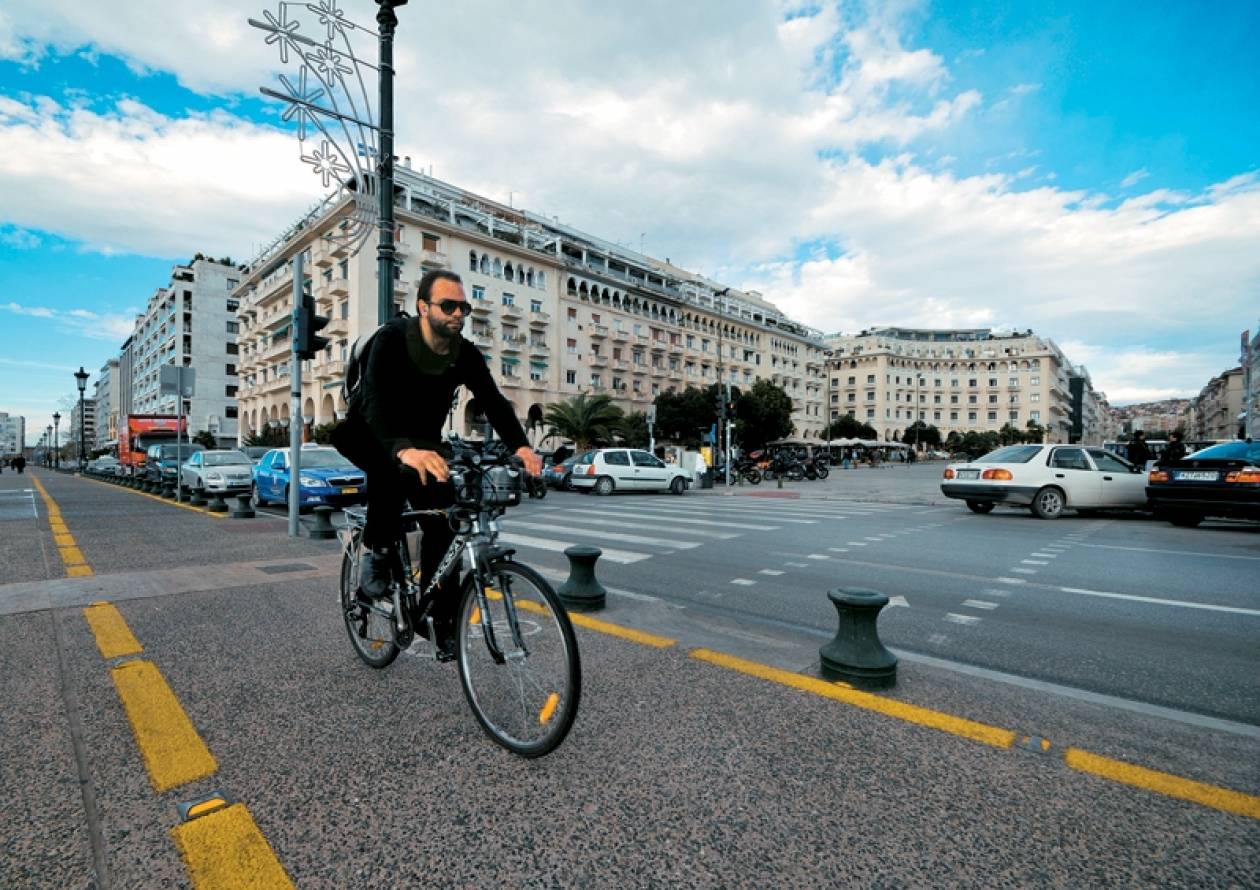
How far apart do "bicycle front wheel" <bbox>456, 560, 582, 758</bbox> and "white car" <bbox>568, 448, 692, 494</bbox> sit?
1769 cm

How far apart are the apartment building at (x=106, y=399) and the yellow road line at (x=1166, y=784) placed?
152 meters

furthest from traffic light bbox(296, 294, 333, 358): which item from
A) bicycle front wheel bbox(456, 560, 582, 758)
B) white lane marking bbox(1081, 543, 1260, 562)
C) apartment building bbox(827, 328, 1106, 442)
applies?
apartment building bbox(827, 328, 1106, 442)

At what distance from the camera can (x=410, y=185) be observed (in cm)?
4762

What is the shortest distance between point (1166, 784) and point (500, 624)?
2437mm

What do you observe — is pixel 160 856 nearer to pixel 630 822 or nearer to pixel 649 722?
pixel 630 822

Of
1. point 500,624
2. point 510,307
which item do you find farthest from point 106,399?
point 500,624

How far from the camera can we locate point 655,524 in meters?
10.8

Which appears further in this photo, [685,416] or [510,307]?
[510,307]

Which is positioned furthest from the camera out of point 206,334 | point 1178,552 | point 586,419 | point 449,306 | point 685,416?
point 206,334

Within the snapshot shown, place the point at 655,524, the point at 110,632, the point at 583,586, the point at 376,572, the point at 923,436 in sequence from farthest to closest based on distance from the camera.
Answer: the point at 923,436 → the point at 655,524 → the point at 583,586 → the point at 110,632 → the point at 376,572

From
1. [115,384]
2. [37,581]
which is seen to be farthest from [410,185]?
[115,384]

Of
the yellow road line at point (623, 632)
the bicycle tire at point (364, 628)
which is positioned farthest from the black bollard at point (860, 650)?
the bicycle tire at point (364, 628)

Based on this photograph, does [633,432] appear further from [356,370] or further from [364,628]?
[356,370]

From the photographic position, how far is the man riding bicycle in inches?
107
